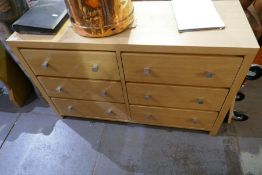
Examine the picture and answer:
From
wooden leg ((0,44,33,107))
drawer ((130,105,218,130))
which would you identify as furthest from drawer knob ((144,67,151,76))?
wooden leg ((0,44,33,107))

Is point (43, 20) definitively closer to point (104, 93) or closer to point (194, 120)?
point (104, 93)

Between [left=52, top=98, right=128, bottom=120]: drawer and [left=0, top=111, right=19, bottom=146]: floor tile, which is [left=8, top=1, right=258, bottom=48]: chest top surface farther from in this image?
[left=0, top=111, right=19, bottom=146]: floor tile

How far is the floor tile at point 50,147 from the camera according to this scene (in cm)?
122

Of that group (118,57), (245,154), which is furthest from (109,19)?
(245,154)

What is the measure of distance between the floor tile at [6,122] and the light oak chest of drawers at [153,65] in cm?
53

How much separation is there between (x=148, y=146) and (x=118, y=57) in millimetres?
659

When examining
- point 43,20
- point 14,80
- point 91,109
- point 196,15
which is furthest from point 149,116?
point 14,80

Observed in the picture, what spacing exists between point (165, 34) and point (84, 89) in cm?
54

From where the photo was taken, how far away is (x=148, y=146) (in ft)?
4.12

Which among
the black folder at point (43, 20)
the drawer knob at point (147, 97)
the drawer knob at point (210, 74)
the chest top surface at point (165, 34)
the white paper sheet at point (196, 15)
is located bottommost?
the drawer knob at point (147, 97)

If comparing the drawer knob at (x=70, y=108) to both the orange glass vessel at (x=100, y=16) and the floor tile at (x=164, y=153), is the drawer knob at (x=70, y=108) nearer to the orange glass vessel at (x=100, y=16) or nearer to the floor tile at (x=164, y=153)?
the floor tile at (x=164, y=153)

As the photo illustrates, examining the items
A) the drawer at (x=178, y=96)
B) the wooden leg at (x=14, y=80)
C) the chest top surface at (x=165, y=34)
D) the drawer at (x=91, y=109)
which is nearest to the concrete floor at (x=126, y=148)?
the drawer at (x=91, y=109)

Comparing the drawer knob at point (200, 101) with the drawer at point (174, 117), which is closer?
the drawer knob at point (200, 101)

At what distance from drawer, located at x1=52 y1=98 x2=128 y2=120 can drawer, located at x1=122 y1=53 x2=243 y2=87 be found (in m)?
0.33
